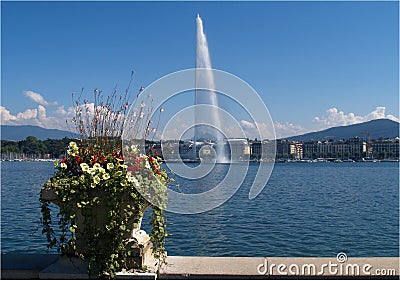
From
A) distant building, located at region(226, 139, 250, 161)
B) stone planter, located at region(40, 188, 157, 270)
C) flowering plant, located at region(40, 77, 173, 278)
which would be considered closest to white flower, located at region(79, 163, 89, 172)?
flowering plant, located at region(40, 77, 173, 278)

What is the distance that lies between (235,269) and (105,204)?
4.02 ft

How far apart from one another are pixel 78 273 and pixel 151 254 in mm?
654

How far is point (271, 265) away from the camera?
381 cm

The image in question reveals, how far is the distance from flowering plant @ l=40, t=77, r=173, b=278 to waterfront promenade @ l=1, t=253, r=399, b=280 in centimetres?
16

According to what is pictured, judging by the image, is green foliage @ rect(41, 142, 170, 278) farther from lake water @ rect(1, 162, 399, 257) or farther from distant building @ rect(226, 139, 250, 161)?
distant building @ rect(226, 139, 250, 161)

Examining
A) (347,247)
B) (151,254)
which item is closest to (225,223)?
(347,247)

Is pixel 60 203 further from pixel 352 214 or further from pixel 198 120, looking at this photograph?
pixel 352 214

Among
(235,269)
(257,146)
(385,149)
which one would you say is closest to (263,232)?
(257,146)

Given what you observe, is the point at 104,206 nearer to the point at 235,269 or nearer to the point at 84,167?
the point at 84,167

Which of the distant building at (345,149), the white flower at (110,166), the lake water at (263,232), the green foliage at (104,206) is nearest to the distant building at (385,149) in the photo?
the distant building at (345,149)

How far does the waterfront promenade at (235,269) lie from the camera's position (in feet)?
12.0

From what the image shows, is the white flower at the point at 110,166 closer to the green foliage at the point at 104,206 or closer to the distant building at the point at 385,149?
the green foliage at the point at 104,206

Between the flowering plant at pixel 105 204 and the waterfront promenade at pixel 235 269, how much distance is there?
0.16 m

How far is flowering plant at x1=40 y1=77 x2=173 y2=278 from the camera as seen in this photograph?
3.62 meters
